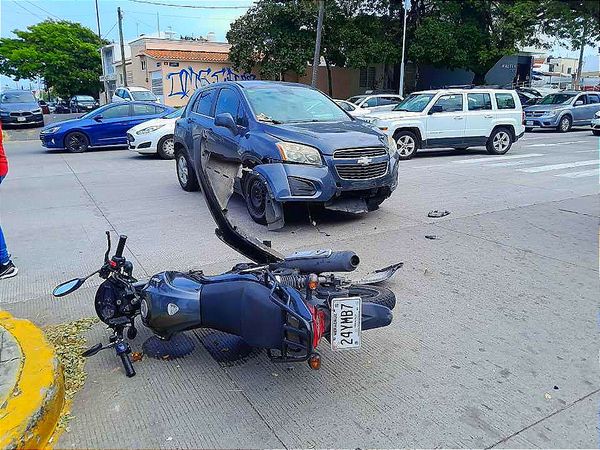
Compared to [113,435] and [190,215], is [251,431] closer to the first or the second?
[113,435]

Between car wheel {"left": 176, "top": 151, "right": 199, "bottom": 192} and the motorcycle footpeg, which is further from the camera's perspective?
car wheel {"left": 176, "top": 151, "right": 199, "bottom": 192}

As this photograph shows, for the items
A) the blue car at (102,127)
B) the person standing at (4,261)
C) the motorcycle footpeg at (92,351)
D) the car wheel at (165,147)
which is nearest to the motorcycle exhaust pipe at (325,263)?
the motorcycle footpeg at (92,351)

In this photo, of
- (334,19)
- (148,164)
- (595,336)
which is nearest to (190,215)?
(595,336)

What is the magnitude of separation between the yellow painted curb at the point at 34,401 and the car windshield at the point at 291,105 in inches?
174

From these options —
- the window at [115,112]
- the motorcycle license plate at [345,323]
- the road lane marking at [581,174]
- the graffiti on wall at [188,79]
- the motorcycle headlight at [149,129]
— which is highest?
the graffiti on wall at [188,79]

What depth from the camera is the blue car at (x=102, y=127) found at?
15.4 metres

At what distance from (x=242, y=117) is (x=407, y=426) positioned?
5307 millimetres

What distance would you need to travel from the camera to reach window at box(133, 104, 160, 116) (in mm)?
15851

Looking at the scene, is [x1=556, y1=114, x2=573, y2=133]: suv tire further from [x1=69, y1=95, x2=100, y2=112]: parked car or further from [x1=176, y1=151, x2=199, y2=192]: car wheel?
[x1=69, y1=95, x2=100, y2=112]: parked car

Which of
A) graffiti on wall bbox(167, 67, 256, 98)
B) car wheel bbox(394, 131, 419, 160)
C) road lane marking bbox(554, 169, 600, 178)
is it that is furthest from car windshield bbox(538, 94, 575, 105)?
graffiti on wall bbox(167, 67, 256, 98)

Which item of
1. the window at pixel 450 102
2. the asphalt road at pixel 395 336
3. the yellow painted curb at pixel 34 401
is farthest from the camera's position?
the window at pixel 450 102

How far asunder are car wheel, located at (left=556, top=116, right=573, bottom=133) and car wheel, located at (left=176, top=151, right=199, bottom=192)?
60.6 ft

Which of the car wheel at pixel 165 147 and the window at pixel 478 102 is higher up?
the window at pixel 478 102

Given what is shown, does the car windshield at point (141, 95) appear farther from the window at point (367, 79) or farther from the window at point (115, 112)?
the window at point (367, 79)
